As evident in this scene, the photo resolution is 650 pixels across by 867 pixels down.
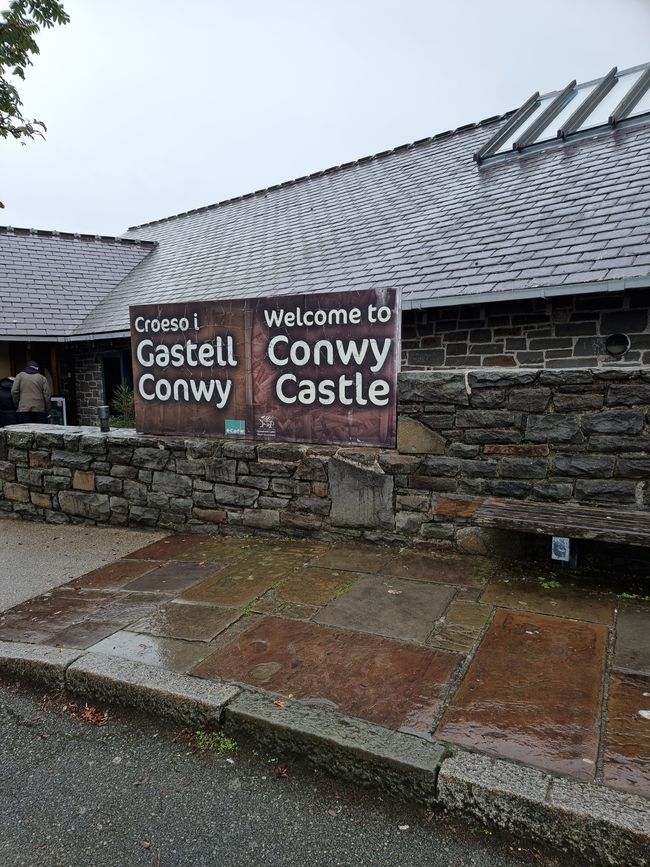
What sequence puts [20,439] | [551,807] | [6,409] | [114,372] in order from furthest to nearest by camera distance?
[114,372]
[6,409]
[20,439]
[551,807]

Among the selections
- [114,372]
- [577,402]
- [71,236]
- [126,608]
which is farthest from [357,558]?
[71,236]

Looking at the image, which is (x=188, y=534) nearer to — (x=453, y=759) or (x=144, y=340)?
(x=144, y=340)

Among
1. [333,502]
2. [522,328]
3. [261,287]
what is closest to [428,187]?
[261,287]

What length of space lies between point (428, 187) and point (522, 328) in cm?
499

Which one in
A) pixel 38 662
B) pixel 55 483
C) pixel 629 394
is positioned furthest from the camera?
pixel 55 483

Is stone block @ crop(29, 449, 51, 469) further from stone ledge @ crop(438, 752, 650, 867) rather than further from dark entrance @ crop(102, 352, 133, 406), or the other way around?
dark entrance @ crop(102, 352, 133, 406)

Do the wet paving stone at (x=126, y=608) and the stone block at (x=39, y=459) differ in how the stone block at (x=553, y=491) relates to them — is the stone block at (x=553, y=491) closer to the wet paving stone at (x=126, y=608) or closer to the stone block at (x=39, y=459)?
the wet paving stone at (x=126, y=608)

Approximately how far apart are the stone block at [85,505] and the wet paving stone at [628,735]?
15.8 ft

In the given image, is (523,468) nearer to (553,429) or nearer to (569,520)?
(553,429)

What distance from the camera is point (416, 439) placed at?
4.47 meters

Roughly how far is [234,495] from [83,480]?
1.83 metres

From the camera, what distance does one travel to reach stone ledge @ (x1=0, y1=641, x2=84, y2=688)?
312 centimetres

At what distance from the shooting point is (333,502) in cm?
481

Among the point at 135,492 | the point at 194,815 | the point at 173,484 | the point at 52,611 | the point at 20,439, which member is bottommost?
the point at 194,815
